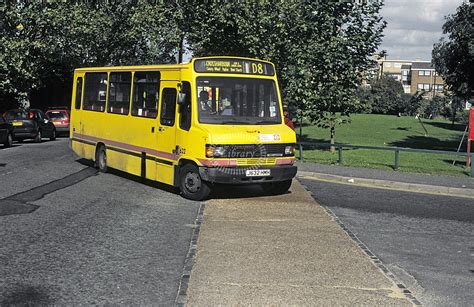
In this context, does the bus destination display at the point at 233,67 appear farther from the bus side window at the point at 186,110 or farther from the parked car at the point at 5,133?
the parked car at the point at 5,133

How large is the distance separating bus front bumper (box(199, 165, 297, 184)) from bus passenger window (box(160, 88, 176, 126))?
1.61 metres

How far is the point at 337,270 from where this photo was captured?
6.45 meters

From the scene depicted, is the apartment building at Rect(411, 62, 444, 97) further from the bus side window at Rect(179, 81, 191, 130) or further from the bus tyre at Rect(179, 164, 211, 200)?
the bus tyre at Rect(179, 164, 211, 200)

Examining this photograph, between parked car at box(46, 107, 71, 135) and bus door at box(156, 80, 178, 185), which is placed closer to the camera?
bus door at box(156, 80, 178, 185)

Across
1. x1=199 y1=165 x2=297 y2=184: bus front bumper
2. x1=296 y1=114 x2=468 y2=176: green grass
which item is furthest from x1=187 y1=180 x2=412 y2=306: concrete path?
x1=296 y1=114 x2=468 y2=176: green grass

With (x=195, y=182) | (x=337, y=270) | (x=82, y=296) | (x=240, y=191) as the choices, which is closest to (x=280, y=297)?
(x=337, y=270)

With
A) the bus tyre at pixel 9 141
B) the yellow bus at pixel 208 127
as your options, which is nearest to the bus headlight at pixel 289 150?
the yellow bus at pixel 208 127

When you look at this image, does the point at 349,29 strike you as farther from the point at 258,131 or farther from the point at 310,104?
the point at 258,131

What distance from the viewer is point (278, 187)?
41.8ft

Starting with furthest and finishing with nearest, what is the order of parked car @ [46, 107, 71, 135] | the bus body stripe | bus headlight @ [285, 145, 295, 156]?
parked car @ [46, 107, 71, 135]
the bus body stripe
bus headlight @ [285, 145, 295, 156]

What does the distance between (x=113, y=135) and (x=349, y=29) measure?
11.8 metres

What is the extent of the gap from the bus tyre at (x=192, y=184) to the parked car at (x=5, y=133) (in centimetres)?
1438

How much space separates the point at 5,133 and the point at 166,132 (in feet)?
45.9

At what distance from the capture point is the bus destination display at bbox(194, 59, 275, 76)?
466 inches
